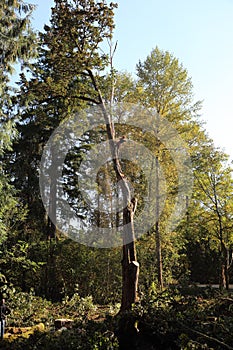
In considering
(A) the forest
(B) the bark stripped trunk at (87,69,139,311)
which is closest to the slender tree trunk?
(A) the forest

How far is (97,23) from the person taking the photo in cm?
979

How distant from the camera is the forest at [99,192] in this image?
24.5 ft

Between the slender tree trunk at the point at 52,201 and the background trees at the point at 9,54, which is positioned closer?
the background trees at the point at 9,54

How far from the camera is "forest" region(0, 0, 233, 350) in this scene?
748 centimetres

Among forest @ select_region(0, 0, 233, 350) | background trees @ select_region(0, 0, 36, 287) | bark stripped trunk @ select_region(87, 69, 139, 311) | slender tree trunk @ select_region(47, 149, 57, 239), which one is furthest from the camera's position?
slender tree trunk @ select_region(47, 149, 57, 239)

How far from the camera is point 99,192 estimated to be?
15258 mm

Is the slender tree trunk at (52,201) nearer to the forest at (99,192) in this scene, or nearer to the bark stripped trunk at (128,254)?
the forest at (99,192)

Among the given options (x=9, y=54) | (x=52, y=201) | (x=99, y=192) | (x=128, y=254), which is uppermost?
(x=9, y=54)

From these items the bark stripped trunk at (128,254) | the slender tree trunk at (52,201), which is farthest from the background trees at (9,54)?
the slender tree trunk at (52,201)

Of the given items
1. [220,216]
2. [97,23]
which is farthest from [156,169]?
[97,23]

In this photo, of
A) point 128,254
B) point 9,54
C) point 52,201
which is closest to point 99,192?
point 52,201

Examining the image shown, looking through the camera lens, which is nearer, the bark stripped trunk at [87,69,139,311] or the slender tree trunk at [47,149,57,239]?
the bark stripped trunk at [87,69,139,311]

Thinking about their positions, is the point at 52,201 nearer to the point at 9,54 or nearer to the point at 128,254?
the point at 9,54

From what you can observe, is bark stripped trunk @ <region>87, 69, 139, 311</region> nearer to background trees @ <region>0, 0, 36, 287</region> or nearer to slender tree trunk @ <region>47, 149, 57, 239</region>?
background trees @ <region>0, 0, 36, 287</region>
